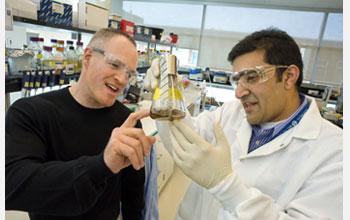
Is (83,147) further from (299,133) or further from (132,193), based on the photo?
(299,133)

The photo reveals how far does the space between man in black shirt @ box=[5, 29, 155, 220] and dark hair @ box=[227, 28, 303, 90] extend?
0.65 metres

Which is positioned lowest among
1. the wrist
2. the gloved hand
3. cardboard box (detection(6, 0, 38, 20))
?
the wrist

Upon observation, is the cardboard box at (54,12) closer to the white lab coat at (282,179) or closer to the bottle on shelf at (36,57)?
the bottle on shelf at (36,57)

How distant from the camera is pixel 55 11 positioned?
1435 millimetres

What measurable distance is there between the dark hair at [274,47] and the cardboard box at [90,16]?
1.31 meters

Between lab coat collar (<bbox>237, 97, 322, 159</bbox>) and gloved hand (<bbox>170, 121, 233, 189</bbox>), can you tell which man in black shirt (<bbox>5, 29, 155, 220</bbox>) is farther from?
lab coat collar (<bbox>237, 97, 322, 159</bbox>)

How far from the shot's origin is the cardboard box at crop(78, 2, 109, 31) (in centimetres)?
174

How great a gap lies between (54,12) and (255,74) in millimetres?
1371

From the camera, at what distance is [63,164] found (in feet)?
2.59

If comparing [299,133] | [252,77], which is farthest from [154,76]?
[299,133]

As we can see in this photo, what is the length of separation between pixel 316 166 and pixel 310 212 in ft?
0.66

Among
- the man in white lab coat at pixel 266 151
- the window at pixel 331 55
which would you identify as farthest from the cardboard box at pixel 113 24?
the window at pixel 331 55

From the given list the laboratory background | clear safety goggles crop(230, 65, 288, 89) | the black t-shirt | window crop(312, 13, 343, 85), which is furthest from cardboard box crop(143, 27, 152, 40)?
window crop(312, 13, 343, 85)

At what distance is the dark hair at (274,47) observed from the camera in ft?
3.58
